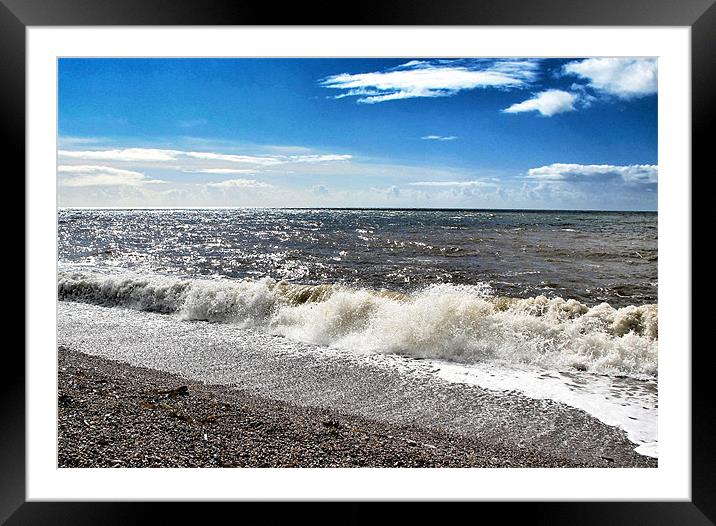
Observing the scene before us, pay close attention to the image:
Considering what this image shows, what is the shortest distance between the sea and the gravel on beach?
711 millimetres

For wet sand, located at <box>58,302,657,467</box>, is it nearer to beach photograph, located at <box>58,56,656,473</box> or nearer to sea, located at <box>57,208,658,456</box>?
beach photograph, located at <box>58,56,656,473</box>

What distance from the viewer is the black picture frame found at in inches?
50.1

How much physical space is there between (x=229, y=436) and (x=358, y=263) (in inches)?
157

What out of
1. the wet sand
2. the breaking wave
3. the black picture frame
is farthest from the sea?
the black picture frame

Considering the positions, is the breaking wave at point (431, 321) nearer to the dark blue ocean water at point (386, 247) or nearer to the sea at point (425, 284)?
the sea at point (425, 284)

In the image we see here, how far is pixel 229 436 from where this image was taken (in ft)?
6.03

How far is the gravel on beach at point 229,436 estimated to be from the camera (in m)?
1.69

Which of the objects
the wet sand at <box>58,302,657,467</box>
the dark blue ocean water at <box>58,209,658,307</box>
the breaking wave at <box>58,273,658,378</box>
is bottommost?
the wet sand at <box>58,302,657,467</box>

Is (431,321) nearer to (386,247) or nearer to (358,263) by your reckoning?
(358,263)

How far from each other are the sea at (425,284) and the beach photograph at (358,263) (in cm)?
3

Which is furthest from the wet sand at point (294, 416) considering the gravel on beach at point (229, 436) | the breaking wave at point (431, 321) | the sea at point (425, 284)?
the breaking wave at point (431, 321)
